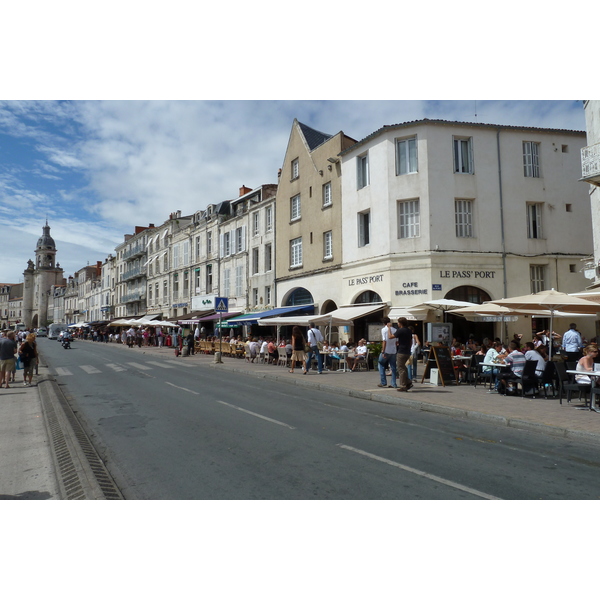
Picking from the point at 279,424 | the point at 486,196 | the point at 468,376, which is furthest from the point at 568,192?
the point at 279,424

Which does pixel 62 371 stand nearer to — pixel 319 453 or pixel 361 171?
pixel 319 453

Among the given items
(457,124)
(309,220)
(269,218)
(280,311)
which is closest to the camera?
(457,124)

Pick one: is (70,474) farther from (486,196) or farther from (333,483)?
(486,196)

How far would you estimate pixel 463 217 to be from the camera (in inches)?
838

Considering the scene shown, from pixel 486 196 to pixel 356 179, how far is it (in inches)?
248

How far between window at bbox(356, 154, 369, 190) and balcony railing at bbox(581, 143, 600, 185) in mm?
10080

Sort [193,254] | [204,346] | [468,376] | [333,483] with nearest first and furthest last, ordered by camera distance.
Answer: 1. [333,483]
2. [468,376]
3. [204,346]
4. [193,254]

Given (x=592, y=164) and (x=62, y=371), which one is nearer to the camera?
(x=592, y=164)

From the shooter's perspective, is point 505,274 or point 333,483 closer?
point 333,483

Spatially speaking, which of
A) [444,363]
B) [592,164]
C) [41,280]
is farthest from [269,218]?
[41,280]

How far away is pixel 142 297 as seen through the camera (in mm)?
57562

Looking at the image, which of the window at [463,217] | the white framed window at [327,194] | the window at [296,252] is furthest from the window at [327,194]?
the window at [463,217]

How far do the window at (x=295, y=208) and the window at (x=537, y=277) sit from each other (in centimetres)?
1370

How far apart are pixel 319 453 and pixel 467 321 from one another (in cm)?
1640
